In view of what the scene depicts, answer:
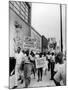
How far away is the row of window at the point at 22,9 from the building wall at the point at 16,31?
48 mm

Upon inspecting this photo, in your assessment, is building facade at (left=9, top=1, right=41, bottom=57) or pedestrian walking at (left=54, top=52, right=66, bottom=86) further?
pedestrian walking at (left=54, top=52, right=66, bottom=86)

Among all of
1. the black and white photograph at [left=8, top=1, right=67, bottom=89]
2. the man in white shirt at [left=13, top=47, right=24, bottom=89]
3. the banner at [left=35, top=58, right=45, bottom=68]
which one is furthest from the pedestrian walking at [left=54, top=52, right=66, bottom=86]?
the man in white shirt at [left=13, top=47, right=24, bottom=89]

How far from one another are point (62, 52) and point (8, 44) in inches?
25.2

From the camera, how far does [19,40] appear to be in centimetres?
180

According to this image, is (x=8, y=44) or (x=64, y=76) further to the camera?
(x=64, y=76)

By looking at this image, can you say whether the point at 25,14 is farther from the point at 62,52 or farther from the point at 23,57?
the point at 62,52

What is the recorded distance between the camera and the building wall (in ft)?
5.77

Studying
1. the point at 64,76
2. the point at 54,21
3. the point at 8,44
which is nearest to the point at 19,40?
the point at 8,44

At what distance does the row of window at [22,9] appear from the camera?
5.81ft

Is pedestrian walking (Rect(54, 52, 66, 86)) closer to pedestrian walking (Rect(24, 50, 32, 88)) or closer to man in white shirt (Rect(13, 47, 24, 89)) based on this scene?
pedestrian walking (Rect(24, 50, 32, 88))

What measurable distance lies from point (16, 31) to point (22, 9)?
26 cm

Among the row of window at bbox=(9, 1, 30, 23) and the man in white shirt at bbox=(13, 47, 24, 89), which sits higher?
the row of window at bbox=(9, 1, 30, 23)

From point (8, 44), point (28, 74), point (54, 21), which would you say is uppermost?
point (54, 21)

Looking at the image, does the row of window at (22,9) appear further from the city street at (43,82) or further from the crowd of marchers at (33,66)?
the city street at (43,82)
